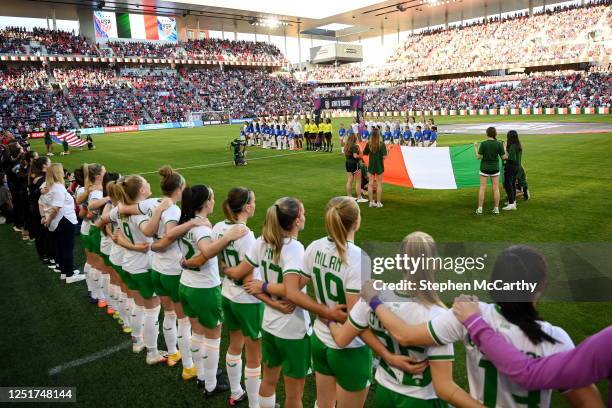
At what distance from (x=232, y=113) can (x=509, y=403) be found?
197 ft

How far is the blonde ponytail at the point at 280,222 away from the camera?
10.8 feet

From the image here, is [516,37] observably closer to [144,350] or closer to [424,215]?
[424,215]

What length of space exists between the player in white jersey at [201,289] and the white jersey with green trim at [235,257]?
0.12 m

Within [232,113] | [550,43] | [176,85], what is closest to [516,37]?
[550,43]

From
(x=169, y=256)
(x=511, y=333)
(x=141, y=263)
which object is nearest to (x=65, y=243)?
(x=141, y=263)

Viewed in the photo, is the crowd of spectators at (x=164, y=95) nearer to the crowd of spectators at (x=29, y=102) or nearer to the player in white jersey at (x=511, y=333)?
the crowd of spectators at (x=29, y=102)

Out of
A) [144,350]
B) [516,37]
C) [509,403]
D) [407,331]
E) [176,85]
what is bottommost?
[144,350]

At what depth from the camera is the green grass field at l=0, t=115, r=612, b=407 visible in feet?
15.7

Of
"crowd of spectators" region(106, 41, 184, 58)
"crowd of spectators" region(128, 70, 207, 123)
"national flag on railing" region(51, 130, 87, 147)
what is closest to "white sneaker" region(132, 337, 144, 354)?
"national flag on railing" region(51, 130, 87, 147)

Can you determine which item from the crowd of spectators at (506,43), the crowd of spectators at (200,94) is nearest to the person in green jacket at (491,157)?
the crowd of spectators at (200,94)

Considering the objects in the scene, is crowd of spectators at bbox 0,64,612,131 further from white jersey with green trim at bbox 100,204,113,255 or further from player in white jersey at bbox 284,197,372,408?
player in white jersey at bbox 284,197,372,408

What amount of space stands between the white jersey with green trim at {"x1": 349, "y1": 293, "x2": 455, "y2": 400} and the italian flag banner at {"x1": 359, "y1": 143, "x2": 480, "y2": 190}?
910 cm

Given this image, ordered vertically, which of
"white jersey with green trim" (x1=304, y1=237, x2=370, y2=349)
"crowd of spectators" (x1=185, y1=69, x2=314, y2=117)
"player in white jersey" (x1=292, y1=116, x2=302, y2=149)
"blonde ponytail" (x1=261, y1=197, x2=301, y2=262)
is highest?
"crowd of spectators" (x1=185, y1=69, x2=314, y2=117)

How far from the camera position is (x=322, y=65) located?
308 ft
